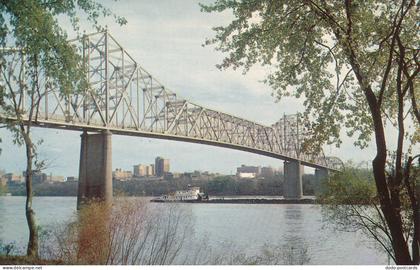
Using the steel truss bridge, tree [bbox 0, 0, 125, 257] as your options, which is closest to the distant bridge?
the steel truss bridge

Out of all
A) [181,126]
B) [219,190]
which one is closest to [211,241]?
[219,190]

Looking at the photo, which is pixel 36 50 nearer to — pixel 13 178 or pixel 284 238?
pixel 13 178

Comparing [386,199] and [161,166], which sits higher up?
[161,166]

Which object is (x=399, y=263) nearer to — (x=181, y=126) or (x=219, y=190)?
(x=219, y=190)

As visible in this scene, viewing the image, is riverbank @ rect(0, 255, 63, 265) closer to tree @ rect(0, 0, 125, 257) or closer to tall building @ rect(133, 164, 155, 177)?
tree @ rect(0, 0, 125, 257)

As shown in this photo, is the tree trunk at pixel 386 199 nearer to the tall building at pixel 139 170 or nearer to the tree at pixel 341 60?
the tree at pixel 341 60

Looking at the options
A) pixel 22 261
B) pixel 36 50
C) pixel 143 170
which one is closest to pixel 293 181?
pixel 143 170

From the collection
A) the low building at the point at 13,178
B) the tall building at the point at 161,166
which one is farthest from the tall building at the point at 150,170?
the low building at the point at 13,178
